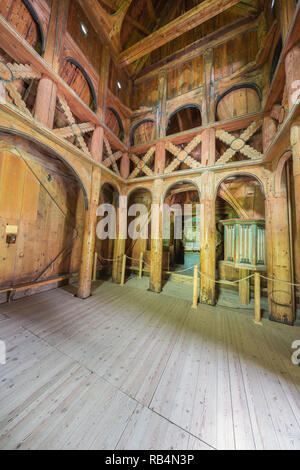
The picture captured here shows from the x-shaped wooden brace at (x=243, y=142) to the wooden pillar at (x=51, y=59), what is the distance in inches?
194

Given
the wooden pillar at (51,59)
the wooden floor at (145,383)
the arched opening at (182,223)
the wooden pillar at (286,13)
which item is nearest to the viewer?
the wooden floor at (145,383)

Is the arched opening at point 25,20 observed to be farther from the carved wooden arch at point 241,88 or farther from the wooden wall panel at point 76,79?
the carved wooden arch at point 241,88

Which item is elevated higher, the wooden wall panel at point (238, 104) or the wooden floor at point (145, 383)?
the wooden wall panel at point (238, 104)

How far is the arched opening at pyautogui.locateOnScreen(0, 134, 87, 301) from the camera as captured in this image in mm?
4461

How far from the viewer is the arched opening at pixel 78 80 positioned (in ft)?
15.0

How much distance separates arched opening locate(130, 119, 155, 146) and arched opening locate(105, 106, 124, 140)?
0.51 meters

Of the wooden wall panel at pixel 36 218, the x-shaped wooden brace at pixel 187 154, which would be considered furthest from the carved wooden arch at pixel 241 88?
the wooden wall panel at pixel 36 218

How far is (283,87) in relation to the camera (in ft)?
12.1

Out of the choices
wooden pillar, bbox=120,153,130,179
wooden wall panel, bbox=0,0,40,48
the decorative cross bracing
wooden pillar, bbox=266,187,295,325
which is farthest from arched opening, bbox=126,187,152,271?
wooden wall panel, bbox=0,0,40,48

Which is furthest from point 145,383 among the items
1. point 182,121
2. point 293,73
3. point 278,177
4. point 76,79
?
point 182,121

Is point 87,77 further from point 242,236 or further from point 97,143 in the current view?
point 242,236

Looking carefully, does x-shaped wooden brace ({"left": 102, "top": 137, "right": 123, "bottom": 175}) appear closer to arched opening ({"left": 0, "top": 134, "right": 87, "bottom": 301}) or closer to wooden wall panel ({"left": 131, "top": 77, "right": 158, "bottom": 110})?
arched opening ({"left": 0, "top": 134, "right": 87, "bottom": 301})
